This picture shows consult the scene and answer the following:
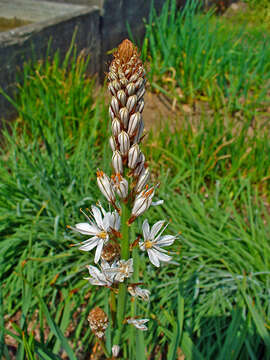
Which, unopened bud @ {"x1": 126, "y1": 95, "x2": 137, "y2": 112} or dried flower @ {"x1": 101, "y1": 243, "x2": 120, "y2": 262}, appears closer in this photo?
unopened bud @ {"x1": 126, "y1": 95, "x2": 137, "y2": 112}

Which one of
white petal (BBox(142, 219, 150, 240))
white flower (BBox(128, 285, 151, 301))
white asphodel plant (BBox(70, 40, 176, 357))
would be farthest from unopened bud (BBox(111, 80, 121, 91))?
white flower (BBox(128, 285, 151, 301))

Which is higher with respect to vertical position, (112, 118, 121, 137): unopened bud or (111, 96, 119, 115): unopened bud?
(111, 96, 119, 115): unopened bud

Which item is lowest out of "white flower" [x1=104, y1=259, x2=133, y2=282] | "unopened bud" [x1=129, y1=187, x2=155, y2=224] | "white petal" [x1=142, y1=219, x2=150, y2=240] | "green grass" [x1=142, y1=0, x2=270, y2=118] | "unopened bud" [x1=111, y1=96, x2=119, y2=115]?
"white flower" [x1=104, y1=259, x2=133, y2=282]

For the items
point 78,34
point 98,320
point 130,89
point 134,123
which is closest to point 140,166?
point 134,123

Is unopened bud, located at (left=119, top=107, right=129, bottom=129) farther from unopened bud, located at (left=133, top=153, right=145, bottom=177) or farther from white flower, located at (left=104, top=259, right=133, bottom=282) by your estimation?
white flower, located at (left=104, top=259, right=133, bottom=282)

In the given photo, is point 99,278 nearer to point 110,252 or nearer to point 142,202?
point 110,252

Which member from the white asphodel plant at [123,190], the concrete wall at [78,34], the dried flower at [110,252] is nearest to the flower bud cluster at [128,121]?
the white asphodel plant at [123,190]

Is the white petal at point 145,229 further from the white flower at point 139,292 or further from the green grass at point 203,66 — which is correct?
the green grass at point 203,66
